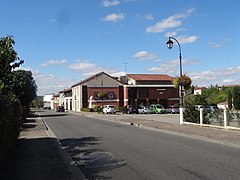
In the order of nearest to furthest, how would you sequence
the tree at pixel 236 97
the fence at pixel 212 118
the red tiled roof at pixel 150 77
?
1. the fence at pixel 212 118
2. the tree at pixel 236 97
3. the red tiled roof at pixel 150 77

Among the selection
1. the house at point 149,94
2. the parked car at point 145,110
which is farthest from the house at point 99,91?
the parked car at point 145,110

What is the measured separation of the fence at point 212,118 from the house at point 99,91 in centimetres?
5070

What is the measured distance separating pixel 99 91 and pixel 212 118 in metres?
56.0

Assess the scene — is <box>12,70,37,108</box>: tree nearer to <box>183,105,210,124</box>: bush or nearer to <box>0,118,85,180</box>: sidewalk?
<box>183,105,210,124</box>: bush

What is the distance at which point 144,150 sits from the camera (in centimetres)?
1241

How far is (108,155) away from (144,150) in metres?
1.55

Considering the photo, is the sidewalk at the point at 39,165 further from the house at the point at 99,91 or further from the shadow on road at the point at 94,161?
A: the house at the point at 99,91

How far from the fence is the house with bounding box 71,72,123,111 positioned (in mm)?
50696

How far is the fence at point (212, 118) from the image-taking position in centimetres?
1877

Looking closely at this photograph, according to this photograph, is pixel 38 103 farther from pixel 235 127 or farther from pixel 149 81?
pixel 235 127

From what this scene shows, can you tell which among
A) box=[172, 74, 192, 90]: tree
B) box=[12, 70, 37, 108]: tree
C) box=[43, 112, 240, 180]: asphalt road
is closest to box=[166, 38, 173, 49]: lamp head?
box=[172, 74, 192, 90]: tree

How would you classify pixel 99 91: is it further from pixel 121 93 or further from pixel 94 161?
pixel 94 161

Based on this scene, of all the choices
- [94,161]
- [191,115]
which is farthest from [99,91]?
[94,161]

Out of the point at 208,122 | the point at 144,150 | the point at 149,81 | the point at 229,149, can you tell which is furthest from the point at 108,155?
the point at 149,81
